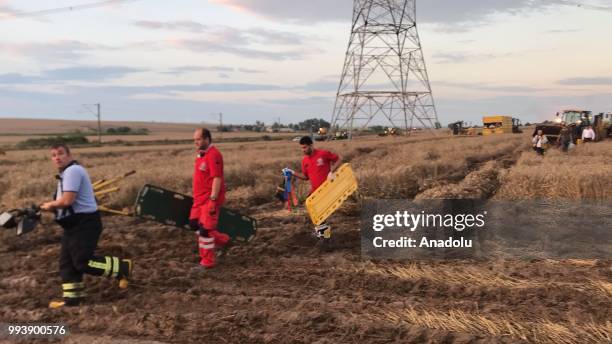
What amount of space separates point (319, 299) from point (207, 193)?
2138 mm

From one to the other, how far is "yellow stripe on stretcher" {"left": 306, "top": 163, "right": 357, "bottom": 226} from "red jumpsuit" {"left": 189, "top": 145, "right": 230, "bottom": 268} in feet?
4.59

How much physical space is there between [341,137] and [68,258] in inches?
2143

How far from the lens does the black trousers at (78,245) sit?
5375 millimetres

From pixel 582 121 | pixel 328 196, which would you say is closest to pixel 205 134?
pixel 328 196

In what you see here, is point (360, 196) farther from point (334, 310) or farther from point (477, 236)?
point (334, 310)

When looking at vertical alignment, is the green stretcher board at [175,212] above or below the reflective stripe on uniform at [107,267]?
→ above

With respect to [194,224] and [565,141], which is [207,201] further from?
[565,141]

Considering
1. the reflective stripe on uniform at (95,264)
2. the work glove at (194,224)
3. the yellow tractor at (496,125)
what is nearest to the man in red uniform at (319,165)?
the work glove at (194,224)

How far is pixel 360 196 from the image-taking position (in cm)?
1137

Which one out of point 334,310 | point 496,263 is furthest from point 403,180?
point 334,310

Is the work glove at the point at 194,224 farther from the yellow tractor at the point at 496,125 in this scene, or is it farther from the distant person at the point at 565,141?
the yellow tractor at the point at 496,125

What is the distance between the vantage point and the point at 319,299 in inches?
214

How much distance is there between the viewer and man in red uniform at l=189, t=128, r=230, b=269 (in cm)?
653

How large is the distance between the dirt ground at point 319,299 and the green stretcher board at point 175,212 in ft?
1.40
